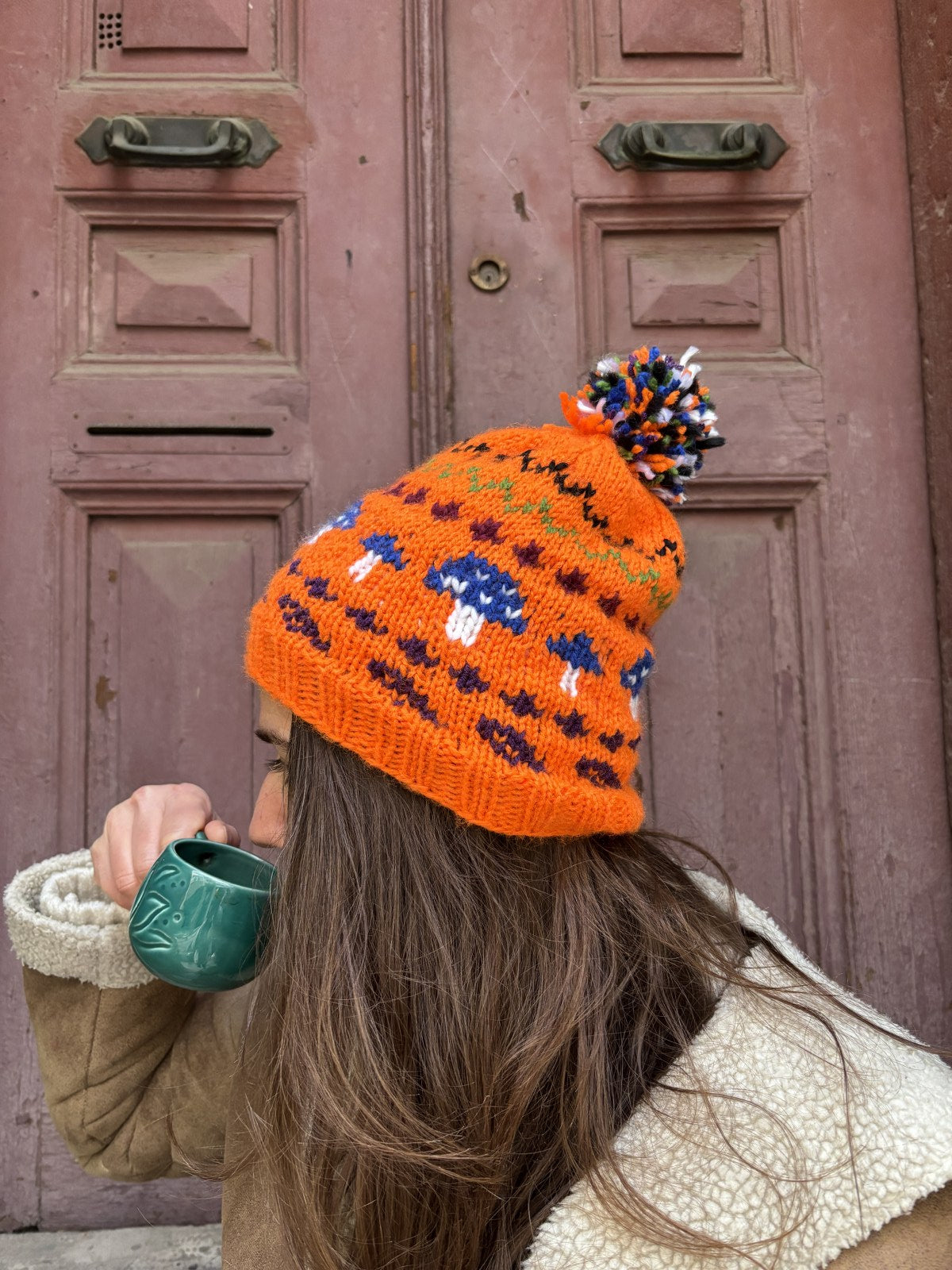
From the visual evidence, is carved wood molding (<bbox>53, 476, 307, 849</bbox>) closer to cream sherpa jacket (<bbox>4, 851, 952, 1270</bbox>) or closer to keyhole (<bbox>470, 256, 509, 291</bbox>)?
cream sherpa jacket (<bbox>4, 851, 952, 1270</bbox>)

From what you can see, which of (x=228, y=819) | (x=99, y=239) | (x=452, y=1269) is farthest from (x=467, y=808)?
(x=99, y=239)

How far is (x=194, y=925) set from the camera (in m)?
0.93

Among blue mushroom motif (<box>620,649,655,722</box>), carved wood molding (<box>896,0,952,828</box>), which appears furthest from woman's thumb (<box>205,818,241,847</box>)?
carved wood molding (<box>896,0,952,828</box>)

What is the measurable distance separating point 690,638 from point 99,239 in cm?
111

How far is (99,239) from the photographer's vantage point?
147 cm

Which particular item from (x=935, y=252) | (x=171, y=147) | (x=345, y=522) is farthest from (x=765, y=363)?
(x=171, y=147)

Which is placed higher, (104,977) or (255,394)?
(255,394)

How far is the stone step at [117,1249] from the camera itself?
1282mm

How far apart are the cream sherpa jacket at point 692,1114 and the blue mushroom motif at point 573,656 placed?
35cm

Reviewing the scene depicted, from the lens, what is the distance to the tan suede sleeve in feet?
3.61

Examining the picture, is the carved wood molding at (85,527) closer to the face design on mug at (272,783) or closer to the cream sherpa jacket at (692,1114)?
the cream sherpa jacket at (692,1114)

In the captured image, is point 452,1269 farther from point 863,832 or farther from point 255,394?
point 255,394

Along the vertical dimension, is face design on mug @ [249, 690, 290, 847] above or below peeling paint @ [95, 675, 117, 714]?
below

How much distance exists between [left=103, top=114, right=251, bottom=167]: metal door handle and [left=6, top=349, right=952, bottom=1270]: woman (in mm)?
768
